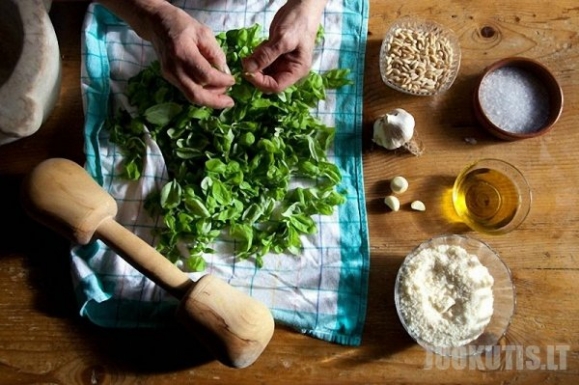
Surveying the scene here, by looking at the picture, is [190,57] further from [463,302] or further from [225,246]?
[463,302]

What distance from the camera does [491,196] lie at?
45.8 inches

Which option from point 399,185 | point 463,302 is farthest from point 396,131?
point 463,302

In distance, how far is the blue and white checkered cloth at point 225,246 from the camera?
1.08m

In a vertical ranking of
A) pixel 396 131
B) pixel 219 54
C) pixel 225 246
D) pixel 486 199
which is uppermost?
pixel 219 54

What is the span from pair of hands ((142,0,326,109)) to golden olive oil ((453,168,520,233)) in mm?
389

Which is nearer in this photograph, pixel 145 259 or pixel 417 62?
pixel 145 259

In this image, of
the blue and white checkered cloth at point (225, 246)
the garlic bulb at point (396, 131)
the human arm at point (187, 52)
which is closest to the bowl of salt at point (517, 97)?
the garlic bulb at point (396, 131)

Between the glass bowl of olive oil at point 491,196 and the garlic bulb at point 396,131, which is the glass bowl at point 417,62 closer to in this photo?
the garlic bulb at point 396,131

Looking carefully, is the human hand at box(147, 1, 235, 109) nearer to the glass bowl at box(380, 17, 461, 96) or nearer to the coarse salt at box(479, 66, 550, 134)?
the glass bowl at box(380, 17, 461, 96)

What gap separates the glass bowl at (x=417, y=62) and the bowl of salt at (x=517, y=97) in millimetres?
71

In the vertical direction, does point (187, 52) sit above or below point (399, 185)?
above

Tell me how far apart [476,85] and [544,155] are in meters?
0.19

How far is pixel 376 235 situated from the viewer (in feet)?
3.76

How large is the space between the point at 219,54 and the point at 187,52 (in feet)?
0.19
